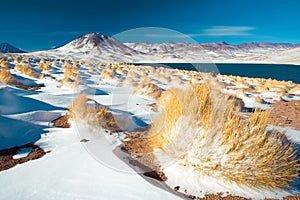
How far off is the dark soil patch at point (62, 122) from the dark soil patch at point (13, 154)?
1.01 metres

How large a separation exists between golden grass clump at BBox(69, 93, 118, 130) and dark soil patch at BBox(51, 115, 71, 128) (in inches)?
7.6

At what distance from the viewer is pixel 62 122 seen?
4938mm

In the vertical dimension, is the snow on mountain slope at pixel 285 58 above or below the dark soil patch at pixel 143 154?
above

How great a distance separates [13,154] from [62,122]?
1.57 m

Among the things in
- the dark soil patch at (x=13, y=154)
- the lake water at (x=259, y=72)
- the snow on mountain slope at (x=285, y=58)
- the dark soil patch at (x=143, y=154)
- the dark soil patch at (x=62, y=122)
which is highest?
the snow on mountain slope at (x=285, y=58)

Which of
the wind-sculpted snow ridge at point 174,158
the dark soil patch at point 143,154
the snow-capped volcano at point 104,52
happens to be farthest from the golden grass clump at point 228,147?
the snow-capped volcano at point 104,52

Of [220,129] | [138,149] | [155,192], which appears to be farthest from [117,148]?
[220,129]

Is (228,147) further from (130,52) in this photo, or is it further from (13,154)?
(130,52)

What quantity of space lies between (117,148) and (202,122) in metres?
1.49

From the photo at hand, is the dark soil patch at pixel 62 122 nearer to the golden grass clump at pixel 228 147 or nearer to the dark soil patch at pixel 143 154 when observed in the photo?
the dark soil patch at pixel 143 154

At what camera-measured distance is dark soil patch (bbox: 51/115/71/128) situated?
4720 mm

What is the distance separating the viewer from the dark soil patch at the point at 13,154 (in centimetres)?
307

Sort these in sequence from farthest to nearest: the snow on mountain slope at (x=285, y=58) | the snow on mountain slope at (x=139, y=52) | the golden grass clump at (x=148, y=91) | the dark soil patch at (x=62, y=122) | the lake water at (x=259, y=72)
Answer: the snow on mountain slope at (x=285, y=58)
the lake water at (x=259, y=72)
the golden grass clump at (x=148, y=91)
the snow on mountain slope at (x=139, y=52)
the dark soil patch at (x=62, y=122)

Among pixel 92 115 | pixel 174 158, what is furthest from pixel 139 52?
pixel 174 158
